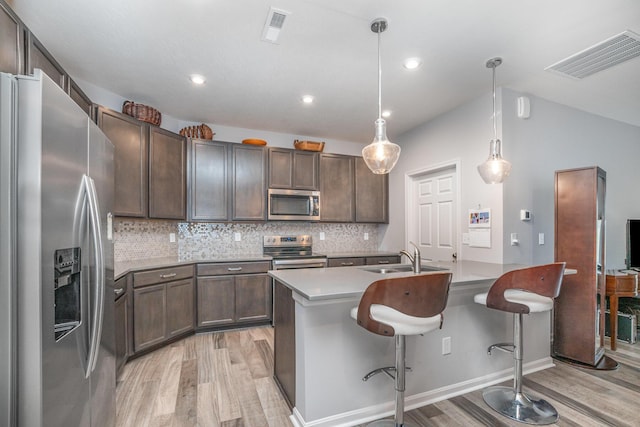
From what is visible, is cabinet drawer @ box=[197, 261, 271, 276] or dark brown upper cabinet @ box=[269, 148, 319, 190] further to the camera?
dark brown upper cabinet @ box=[269, 148, 319, 190]

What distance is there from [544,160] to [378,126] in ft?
7.65

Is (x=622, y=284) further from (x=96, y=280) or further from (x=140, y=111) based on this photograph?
(x=140, y=111)

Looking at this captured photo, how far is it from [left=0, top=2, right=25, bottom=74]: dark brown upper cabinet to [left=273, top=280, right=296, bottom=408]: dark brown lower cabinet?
190 centimetres

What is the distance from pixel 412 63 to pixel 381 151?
3.30 ft

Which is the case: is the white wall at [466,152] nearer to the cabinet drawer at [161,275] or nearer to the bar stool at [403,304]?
the bar stool at [403,304]

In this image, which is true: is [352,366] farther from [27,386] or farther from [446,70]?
[446,70]

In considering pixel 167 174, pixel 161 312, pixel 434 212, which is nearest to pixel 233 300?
pixel 161 312

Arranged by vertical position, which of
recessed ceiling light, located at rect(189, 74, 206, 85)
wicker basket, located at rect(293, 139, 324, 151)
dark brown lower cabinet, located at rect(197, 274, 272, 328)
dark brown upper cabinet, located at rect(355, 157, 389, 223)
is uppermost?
recessed ceiling light, located at rect(189, 74, 206, 85)

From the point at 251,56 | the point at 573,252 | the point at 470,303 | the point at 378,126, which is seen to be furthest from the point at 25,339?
the point at 573,252

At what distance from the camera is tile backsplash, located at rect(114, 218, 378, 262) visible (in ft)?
11.4

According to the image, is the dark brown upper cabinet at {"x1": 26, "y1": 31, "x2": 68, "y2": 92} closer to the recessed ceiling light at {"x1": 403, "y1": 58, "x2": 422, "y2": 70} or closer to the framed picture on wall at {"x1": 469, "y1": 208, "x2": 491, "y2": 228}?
the recessed ceiling light at {"x1": 403, "y1": 58, "x2": 422, "y2": 70}

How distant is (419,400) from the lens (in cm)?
218

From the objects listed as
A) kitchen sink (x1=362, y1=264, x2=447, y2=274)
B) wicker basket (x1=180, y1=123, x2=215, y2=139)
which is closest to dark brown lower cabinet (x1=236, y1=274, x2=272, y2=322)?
kitchen sink (x1=362, y1=264, x2=447, y2=274)

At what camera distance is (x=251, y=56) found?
8.40ft
